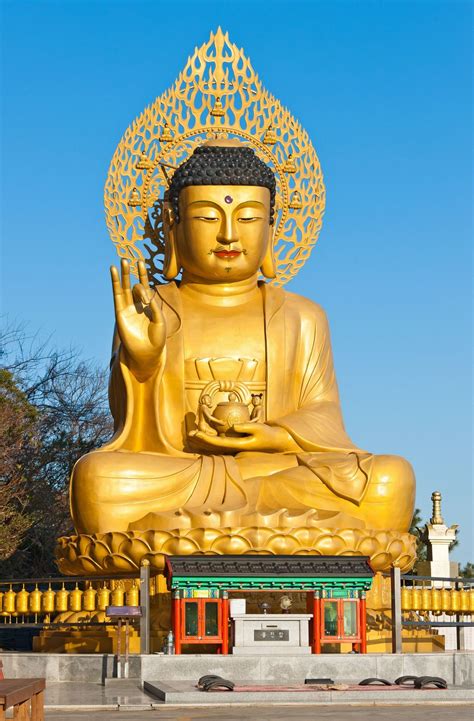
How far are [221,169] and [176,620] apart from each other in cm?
550

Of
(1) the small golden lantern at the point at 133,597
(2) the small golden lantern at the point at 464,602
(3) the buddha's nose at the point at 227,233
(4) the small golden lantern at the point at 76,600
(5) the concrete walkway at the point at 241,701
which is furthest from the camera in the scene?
(3) the buddha's nose at the point at 227,233

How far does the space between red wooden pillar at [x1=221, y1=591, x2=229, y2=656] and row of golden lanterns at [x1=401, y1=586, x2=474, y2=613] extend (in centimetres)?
216

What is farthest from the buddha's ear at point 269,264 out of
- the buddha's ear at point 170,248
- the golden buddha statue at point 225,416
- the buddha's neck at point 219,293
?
the buddha's ear at point 170,248

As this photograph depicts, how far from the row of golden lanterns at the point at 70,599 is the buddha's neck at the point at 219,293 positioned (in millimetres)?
3528

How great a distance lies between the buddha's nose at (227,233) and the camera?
1445 cm

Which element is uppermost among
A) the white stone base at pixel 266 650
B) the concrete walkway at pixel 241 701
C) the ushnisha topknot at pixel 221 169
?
the ushnisha topknot at pixel 221 169

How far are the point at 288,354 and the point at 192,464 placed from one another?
1.95 meters

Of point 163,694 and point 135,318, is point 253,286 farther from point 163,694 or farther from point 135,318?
point 163,694

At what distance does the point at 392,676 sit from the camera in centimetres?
1057

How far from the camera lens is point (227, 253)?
47.9ft

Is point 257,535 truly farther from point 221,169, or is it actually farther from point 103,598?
point 221,169

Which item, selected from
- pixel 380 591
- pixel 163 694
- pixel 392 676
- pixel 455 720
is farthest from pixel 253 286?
pixel 455 720

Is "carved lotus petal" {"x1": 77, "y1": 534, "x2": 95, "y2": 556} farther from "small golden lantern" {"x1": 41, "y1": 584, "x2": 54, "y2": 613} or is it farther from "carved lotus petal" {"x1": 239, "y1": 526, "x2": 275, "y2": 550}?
"carved lotus petal" {"x1": 239, "y1": 526, "x2": 275, "y2": 550}

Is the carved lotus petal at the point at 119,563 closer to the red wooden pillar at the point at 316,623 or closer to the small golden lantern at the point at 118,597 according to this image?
the small golden lantern at the point at 118,597
